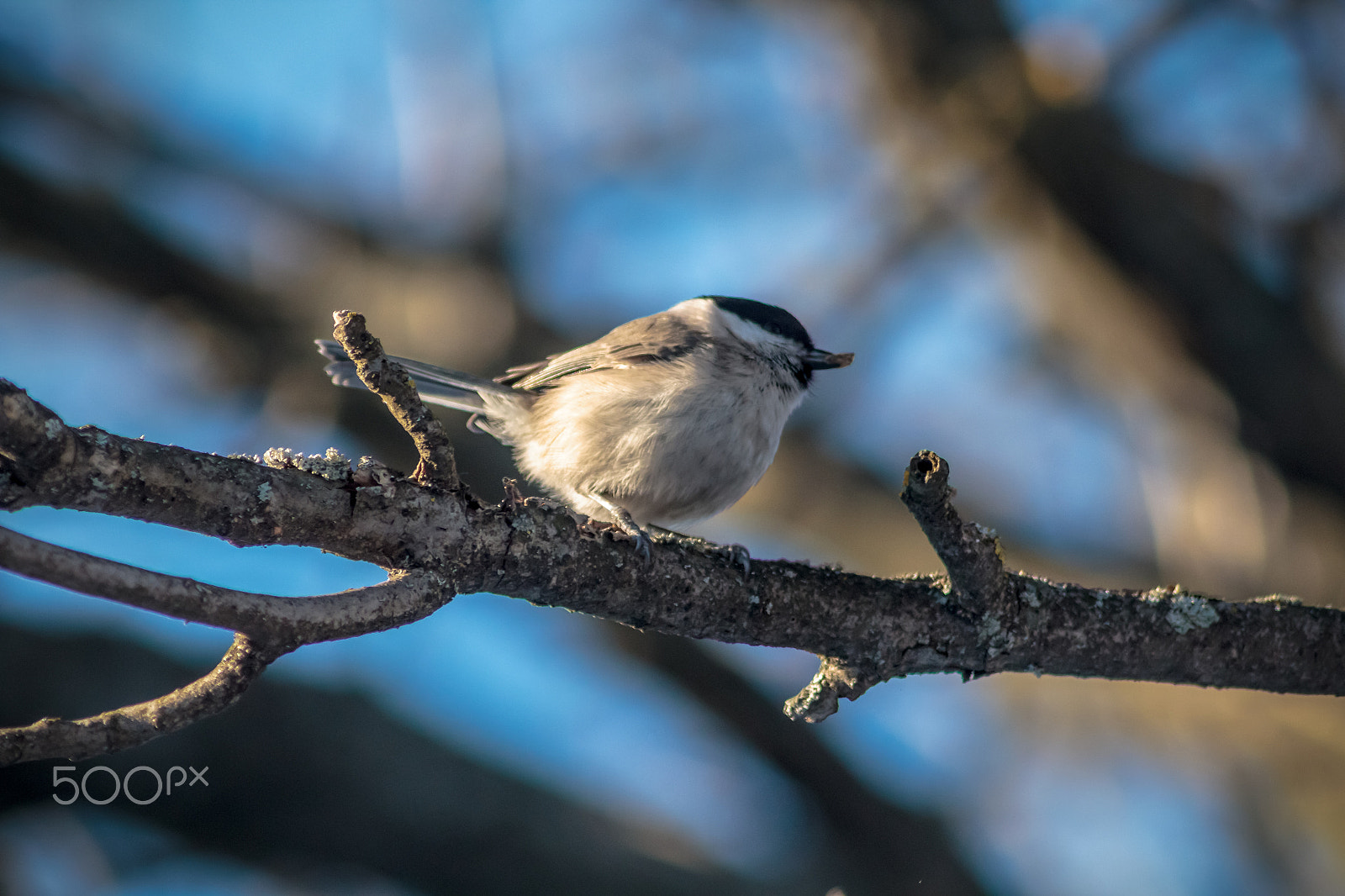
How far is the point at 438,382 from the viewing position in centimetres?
402

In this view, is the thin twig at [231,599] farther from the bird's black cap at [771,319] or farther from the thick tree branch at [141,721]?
the bird's black cap at [771,319]

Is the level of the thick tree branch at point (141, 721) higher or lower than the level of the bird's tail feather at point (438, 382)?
lower

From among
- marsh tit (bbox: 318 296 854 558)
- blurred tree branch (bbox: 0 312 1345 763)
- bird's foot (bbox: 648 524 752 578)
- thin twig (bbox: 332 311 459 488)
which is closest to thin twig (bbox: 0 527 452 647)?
blurred tree branch (bbox: 0 312 1345 763)

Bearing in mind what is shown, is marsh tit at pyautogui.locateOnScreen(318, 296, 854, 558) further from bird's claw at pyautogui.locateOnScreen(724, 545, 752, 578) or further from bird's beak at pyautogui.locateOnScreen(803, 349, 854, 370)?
bird's claw at pyautogui.locateOnScreen(724, 545, 752, 578)

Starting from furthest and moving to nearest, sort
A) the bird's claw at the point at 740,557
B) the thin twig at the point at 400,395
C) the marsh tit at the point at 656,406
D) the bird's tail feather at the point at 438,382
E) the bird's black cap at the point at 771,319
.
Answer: the bird's black cap at the point at 771,319 → the bird's tail feather at the point at 438,382 → the marsh tit at the point at 656,406 → the bird's claw at the point at 740,557 → the thin twig at the point at 400,395

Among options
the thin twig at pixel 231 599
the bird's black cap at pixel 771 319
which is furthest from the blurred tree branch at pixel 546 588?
the bird's black cap at pixel 771 319

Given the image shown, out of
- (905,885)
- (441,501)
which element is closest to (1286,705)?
(905,885)

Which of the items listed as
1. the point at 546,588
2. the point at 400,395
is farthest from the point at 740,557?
the point at 400,395

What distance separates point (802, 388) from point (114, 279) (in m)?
4.08

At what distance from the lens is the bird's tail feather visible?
12.3 ft

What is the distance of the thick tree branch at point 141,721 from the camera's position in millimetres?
1530

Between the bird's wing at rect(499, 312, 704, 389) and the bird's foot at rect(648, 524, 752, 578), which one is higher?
the bird's wing at rect(499, 312, 704, 389)

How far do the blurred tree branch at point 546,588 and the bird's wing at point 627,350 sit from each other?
136 centimetres

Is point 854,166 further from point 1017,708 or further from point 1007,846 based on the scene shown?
point 1007,846
